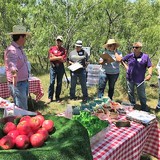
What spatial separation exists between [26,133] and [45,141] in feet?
0.48

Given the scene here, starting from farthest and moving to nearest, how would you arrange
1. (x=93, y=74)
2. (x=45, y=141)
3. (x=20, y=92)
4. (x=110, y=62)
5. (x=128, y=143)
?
(x=93, y=74) < (x=110, y=62) < (x=20, y=92) < (x=128, y=143) < (x=45, y=141)

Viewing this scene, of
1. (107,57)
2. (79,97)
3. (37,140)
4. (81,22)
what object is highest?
(81,22)

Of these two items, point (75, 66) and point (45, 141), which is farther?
point (75, 66)

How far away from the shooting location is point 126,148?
7.69ft

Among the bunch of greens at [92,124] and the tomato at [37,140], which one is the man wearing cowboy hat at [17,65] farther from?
the tomato at [37,140]

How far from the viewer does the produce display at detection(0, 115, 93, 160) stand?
145 centimetres

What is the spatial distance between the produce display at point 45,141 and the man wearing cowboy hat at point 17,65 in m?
1.38

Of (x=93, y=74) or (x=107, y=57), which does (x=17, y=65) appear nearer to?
(x=107, y=57)

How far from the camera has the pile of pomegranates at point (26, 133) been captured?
1.62 m

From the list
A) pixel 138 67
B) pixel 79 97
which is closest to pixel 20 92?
pixel 138 67

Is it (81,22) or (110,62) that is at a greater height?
(81,22)

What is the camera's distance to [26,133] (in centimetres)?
173

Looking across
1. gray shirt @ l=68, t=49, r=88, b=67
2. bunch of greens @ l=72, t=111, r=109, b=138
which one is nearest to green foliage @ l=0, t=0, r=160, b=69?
gray shirt @ l=68, t=49, r=88, b=67

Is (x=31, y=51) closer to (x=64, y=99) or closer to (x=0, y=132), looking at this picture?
(x=64, y=99)
